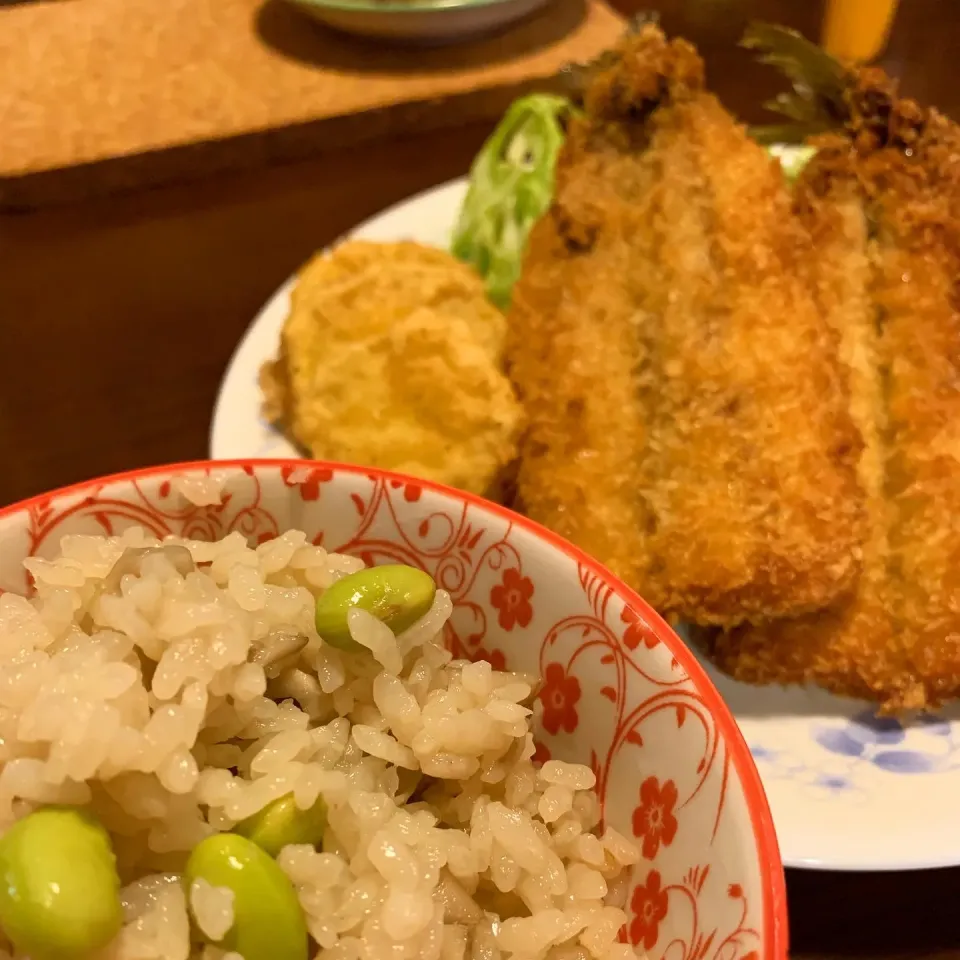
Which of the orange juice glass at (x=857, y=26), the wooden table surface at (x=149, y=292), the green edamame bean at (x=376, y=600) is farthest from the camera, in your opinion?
the orange juice glass at (x=857, y=26)

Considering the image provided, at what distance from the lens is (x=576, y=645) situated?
1011 millimetres

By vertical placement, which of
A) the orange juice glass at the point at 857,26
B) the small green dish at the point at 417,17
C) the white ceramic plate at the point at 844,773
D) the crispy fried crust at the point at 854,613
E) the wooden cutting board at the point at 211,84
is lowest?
the white ceramic plate at the point at 844,773

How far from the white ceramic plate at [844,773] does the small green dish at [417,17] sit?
1.91m

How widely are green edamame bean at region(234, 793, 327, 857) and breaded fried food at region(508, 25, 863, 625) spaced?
80cm

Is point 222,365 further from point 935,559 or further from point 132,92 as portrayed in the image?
point 935,559

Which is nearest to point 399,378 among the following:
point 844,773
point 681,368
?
point 681,368

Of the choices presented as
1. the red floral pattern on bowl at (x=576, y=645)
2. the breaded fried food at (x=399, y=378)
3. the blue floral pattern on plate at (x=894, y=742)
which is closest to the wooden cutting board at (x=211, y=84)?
the breaded fried food at (x=399, y=378)

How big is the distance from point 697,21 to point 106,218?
7.20 feet

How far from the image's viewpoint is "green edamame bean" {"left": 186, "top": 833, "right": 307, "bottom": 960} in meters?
0.76

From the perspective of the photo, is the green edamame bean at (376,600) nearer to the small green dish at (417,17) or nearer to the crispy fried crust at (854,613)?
the crispy fried crust at (854,613)

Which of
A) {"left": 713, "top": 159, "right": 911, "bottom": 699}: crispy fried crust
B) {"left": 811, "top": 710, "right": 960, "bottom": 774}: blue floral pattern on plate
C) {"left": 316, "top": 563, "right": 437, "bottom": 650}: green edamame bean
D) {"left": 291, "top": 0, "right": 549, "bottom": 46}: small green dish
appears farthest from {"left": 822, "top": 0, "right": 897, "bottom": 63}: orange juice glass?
{"left": 316, "top": 563, "right": 437, "bottom": 650}: green edamame bean

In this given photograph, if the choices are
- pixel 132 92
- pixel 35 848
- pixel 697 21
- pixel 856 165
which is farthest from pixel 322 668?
pixel 697 21

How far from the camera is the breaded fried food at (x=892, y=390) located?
1.54 metres

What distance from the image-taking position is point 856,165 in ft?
6.18
